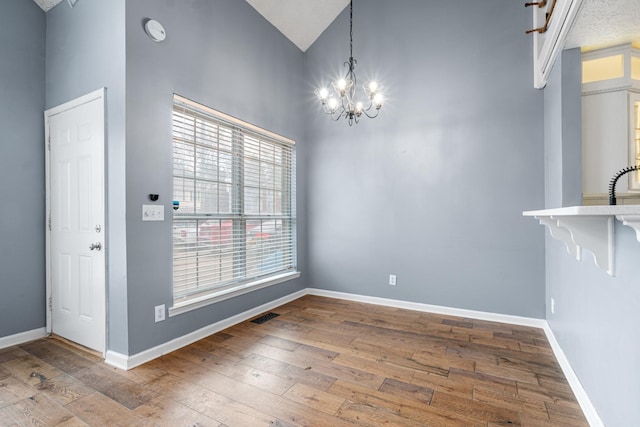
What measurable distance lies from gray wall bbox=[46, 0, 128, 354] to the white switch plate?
146mm

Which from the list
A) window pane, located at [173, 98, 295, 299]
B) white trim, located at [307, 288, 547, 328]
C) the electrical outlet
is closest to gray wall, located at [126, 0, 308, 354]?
the electrical outlet

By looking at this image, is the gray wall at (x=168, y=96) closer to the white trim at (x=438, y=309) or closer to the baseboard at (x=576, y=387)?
the white trim at (x=438, y=309)

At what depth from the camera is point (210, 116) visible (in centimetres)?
299

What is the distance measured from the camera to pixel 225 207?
3.16m

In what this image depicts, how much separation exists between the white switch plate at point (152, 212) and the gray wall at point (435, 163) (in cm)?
222

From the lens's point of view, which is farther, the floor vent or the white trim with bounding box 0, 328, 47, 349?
the floor vent

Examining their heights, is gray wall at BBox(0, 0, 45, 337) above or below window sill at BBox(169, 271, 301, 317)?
above

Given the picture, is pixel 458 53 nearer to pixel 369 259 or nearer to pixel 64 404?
pixel 369 259

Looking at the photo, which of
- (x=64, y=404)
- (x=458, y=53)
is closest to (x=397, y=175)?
(x=458, y=53)

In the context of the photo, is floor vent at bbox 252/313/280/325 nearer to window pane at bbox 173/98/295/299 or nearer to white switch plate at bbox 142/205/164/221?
window pane at bbox 173/98/295/299

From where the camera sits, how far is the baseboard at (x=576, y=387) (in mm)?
1658

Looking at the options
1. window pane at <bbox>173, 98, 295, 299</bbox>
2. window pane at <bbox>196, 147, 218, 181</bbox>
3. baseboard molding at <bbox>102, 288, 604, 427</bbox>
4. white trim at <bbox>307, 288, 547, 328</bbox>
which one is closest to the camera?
baseboard molding at <bbox>102, 288, 604, 427</bbox>

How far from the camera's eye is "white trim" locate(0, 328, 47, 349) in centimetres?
263

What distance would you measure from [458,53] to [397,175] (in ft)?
4.90
